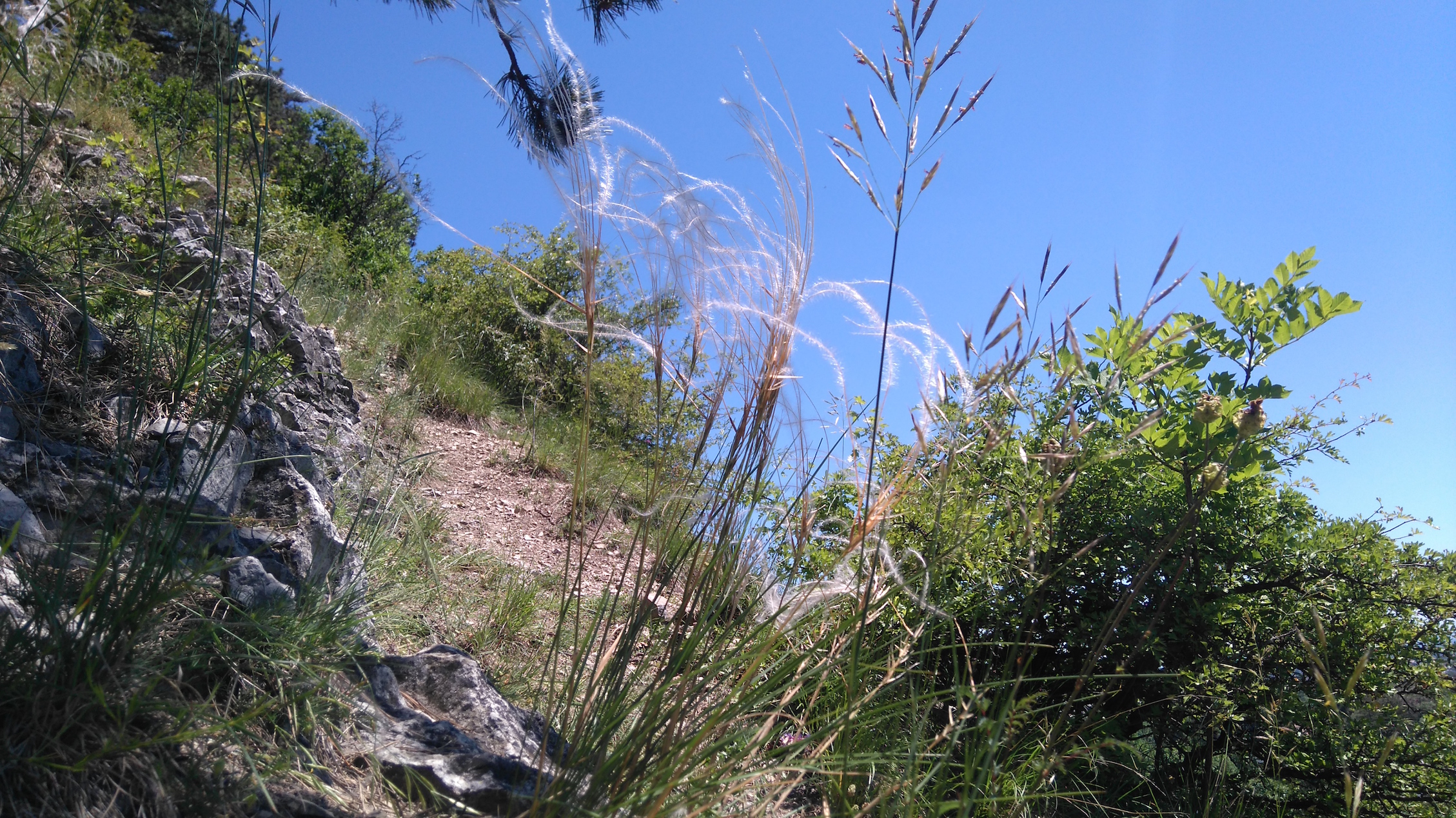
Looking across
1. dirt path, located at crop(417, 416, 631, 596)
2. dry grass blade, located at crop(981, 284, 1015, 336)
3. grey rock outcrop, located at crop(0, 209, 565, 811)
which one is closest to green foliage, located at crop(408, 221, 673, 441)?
dirt path, located at crop(417, 416, 631, 596)

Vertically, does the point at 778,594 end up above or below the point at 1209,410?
below

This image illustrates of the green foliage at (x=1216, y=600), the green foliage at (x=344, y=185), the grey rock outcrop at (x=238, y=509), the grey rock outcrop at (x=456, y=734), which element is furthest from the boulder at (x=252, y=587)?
the green foliage at (x=344, y=185)

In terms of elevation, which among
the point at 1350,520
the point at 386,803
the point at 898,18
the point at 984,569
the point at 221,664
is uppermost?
the point at 898,18

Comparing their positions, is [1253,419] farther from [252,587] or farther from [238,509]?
[238,509]

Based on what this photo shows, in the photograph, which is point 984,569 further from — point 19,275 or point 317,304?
point 317,304

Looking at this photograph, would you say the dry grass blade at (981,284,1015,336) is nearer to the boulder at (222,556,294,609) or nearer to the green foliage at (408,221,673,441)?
the boulder at (222,556,294,609)

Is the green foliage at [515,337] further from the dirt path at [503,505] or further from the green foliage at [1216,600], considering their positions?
the green foliage at [1216,600]

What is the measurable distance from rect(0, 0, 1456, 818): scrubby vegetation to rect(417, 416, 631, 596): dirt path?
0.50 m

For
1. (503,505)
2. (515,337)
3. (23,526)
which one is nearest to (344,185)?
(515,337)

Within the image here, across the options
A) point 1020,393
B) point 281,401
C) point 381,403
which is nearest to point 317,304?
point 381,403

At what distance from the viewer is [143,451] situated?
175 cm

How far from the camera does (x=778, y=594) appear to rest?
5.34 feet

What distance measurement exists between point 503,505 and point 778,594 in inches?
127

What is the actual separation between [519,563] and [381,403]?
1560 mm
